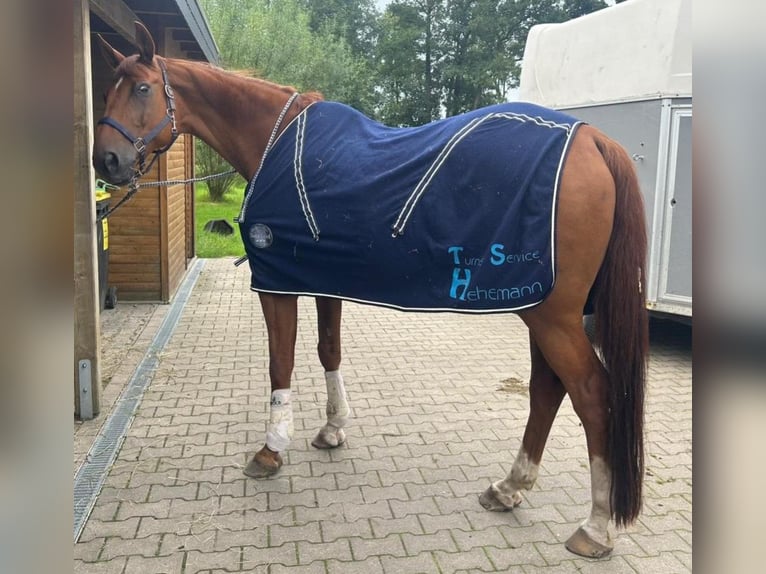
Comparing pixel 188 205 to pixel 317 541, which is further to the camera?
pixel 188 205

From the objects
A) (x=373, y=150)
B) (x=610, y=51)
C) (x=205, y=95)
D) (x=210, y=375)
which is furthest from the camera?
(x=610, y=51)

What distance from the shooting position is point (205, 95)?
3098 mm

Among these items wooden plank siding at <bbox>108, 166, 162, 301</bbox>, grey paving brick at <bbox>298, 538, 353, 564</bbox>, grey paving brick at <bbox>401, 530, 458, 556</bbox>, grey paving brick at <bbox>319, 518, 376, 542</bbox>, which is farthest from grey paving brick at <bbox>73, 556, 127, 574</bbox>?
wooden plank siding at <bbox>108, 166, 162, 301</bbox>

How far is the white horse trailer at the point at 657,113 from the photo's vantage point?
16.9ft

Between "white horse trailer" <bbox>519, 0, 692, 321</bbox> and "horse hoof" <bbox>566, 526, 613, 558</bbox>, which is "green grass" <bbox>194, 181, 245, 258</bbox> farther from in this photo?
"horse hoof" <bbox>566, 526, 613, 558</bbox>

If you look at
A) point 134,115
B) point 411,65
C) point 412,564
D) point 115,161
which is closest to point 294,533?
point 412,564

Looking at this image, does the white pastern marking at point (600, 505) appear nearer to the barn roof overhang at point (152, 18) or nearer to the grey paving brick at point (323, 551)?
the grey paving brick at point (323, 551)

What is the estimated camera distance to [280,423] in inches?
123

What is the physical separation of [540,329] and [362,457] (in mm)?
1388

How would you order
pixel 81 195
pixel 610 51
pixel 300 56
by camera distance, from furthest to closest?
pixel 300 56
pixel 610 51
pixel 81 195

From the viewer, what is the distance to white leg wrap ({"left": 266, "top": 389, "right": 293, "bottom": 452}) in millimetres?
3115

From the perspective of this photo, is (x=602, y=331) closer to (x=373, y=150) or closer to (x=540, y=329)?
(x=540, y=329)

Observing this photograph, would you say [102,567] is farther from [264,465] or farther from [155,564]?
[264,465]
